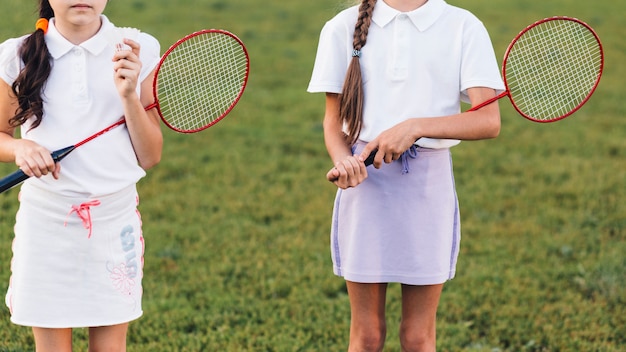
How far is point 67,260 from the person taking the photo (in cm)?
297

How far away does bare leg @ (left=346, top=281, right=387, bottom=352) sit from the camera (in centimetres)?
332

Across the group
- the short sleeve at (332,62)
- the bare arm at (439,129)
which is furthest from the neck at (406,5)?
the bare arm at (439,129)

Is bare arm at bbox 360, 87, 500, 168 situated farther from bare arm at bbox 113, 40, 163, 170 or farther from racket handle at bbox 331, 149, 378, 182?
bare arm at bbox 113, 40, 163, 170

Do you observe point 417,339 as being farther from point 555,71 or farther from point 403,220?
point 555,71

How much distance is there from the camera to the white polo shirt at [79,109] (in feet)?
9.59

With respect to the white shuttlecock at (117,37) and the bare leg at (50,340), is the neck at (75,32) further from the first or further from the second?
the bare leg at (50,340)

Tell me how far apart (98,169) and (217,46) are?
0.74m

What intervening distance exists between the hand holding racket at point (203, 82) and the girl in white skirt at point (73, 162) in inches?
10.0

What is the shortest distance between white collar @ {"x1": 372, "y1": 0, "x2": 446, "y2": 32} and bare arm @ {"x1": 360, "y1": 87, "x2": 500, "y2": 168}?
0.29 metres

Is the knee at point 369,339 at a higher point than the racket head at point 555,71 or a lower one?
lower

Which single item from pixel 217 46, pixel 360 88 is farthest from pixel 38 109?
pixel 360 88

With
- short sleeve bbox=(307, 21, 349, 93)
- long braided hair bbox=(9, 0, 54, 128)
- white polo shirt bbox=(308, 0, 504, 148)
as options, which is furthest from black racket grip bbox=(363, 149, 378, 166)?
long braided hair bbox=(9, 0, 54, 128)

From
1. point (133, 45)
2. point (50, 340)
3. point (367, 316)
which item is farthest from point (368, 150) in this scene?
point (50, 340)

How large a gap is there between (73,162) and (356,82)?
1.00 m
